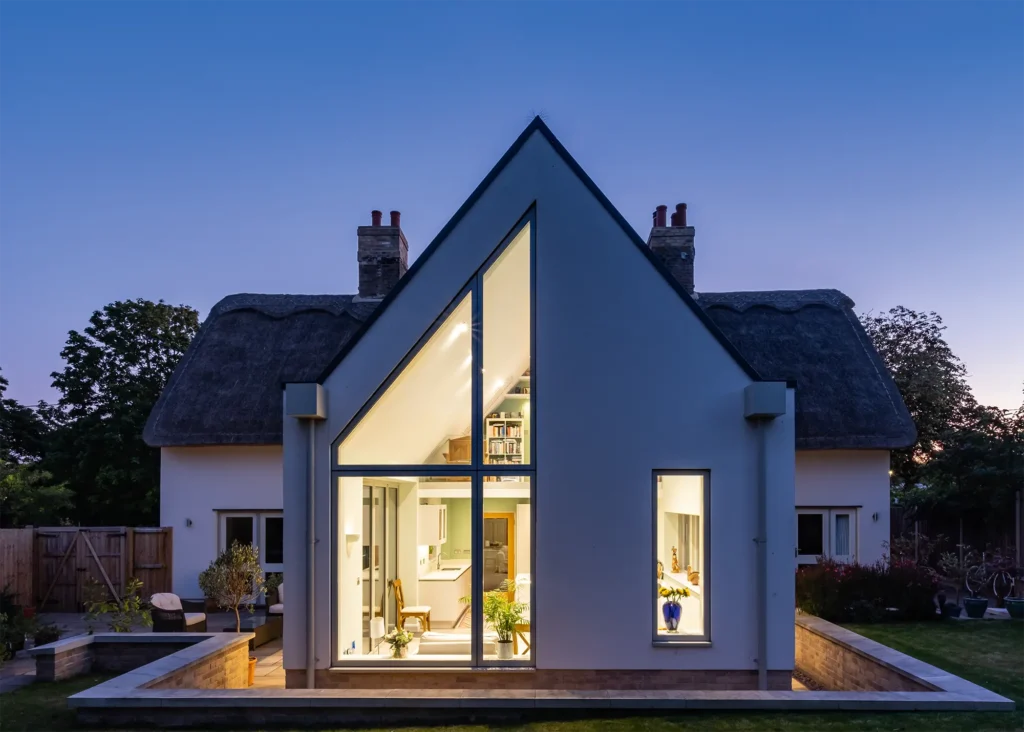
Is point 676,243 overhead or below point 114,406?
overhead

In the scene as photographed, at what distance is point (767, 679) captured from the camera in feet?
27.4

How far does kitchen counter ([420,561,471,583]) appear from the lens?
878cm

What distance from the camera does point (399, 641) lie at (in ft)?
28.7

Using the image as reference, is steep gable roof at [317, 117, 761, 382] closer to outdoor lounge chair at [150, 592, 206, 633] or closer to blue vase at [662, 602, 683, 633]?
blue vase at [662, 602, 683, 633]

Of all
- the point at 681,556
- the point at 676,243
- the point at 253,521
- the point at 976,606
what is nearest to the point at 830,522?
the point at 976,606

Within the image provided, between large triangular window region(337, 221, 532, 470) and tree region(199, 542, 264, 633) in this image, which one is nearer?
large triangular window region(337, 221, 532, 470)

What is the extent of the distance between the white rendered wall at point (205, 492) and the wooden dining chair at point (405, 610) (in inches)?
275

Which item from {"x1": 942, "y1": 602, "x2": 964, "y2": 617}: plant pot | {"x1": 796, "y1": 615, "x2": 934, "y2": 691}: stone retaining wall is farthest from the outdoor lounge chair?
{"x1": 942, "y1": 602, "x2": 964, "y2": 617}: plant pot

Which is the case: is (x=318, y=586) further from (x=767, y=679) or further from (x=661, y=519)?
(x=767, y=679)

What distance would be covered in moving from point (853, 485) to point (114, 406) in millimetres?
26543

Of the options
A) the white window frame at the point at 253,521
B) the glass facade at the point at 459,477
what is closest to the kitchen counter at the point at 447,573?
the glass facade at the point at 459,477

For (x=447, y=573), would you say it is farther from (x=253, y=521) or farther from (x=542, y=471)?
(x=253, y=521)

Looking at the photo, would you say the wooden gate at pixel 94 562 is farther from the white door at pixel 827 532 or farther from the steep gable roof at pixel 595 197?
the white door at pixel 827 532

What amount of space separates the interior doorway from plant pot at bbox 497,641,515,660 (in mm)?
622
